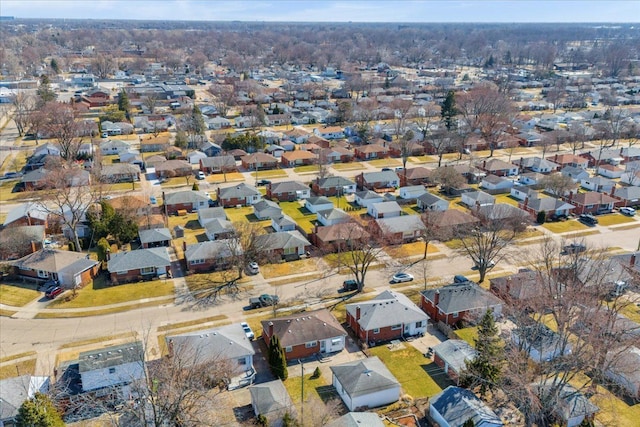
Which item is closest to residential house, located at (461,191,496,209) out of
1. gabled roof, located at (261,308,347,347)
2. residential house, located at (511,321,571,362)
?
residential house, located at (511,321,571,362)

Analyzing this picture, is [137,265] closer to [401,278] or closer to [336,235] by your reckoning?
[336,235]

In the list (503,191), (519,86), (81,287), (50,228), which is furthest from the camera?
(519,86)

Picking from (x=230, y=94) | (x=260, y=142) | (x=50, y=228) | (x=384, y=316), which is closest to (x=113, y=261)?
(x=50, y=228)

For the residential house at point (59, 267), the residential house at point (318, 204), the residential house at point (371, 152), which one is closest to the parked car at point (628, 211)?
the residential house at point (318, 204)

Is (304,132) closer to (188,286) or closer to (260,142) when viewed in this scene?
(260,142)

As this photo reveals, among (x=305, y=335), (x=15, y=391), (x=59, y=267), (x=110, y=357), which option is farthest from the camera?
(x=59, y=267)

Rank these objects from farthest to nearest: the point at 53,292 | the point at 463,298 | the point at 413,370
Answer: the point at 53,292
the point at 463,298
the point at 413,370

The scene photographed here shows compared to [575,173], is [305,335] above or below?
below

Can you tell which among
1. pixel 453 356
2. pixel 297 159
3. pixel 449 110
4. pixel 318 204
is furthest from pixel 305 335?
pixel 449 110
